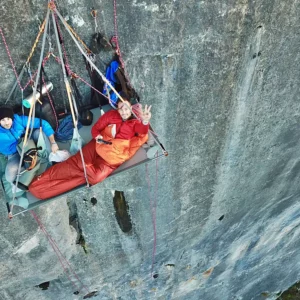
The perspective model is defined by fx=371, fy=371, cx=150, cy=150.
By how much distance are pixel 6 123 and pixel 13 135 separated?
0.15m

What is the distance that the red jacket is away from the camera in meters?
3.42

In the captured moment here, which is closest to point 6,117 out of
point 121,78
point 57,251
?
point 121,78

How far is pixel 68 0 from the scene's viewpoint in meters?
3.25

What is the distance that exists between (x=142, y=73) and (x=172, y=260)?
157 inches

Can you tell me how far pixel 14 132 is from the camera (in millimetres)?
3361

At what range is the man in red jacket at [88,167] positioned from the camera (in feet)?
11.3

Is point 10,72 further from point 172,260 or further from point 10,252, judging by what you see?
point 172,260

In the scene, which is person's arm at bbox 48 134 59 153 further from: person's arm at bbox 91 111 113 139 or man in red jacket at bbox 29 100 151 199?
person's arm at bbox 91 111 113 139

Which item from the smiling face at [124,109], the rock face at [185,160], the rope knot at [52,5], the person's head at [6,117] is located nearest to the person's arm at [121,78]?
the rock face at [185,160]

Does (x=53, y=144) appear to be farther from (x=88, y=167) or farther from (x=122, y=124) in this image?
(x=122, y=124)

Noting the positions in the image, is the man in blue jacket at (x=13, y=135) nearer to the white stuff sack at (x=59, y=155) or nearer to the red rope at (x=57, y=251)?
the white stuff sack at (x=59, y=155)

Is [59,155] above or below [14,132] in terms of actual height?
below

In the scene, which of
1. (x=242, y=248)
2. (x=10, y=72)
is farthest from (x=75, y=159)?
(x=242, y=248)

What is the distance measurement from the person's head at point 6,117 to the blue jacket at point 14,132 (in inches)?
2.2
